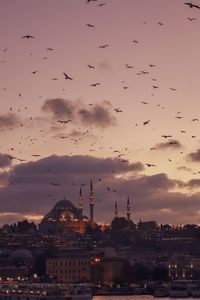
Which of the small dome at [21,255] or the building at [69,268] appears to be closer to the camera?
the building at [69,268]

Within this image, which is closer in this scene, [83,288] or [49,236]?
[83,288]

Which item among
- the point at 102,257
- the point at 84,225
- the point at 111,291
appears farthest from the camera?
the point at 84,225

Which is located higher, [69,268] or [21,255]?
[21,255]

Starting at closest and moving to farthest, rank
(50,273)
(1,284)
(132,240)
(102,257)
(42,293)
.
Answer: (42,293)
(1,284)
(50,273)
(102,257)
(132,240)

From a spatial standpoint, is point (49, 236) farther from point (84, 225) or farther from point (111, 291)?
point (111, 291)

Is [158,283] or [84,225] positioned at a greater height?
[84,225]

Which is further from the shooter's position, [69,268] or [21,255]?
[21,255]

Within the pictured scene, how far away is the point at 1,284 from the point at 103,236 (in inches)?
3769

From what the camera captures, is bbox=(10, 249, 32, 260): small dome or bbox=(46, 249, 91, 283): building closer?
bbox=(46, 249, 91, 283): building

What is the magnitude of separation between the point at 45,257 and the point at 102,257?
6.37 metres

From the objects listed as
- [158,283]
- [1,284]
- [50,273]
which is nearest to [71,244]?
[50,273]

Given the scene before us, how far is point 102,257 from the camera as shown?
109 meters

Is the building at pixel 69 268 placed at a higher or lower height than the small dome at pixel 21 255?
lower

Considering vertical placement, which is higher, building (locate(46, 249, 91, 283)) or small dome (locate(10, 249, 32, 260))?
small dome (locate(10, 249, 32, 260))
